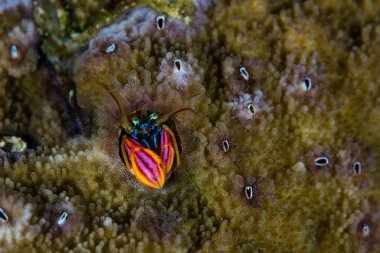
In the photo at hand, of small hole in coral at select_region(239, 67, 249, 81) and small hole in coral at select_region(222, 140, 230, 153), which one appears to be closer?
small hole in coral at select_region(222, 140, 230, 153)

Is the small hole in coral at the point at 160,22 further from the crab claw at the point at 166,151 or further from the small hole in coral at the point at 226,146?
the small hole in coral at the point at 226,146

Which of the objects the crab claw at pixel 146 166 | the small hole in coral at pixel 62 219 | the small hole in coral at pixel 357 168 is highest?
the small hole in coral at pixel 357 168

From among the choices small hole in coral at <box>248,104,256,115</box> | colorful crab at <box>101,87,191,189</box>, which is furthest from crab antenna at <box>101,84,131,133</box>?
small hole in coral at <box>248,104,256,115</box>

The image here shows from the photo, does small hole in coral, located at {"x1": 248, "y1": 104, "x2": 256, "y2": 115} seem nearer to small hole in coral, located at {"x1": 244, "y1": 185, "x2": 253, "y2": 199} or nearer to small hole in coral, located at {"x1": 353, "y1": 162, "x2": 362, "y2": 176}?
small hole in coral, located at {"x1": 244, "y1": 185, "x2": 253, "y2": 199}

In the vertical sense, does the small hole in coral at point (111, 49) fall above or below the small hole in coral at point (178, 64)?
above

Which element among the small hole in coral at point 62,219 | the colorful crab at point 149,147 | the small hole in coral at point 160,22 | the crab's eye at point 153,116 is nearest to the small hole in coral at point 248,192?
the colorful crab at point 149,147

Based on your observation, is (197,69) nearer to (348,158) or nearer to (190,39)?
(190,39)

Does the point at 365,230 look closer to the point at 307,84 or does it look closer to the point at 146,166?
the point at 307,84

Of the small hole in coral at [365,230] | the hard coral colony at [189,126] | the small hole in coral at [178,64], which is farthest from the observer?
the small hole in coral at [365,230]
